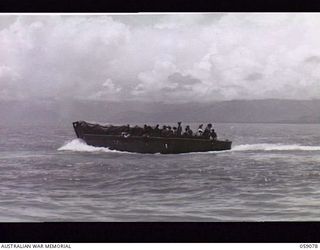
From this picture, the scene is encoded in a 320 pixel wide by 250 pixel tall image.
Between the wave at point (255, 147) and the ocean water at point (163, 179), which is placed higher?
the wave at point (255, 147)

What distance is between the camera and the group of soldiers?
127 inches

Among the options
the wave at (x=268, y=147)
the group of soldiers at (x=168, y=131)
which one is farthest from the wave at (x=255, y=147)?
the group of soldiers at (x=168, y=131)

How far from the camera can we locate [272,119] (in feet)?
10.6

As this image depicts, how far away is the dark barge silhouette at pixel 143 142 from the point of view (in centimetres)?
323

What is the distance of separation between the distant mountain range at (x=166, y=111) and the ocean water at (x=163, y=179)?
50 mm

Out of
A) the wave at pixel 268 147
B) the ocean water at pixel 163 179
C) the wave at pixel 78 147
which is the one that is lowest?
the ocean water at pixel 163 179

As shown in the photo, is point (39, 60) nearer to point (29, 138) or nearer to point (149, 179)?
point (29, 138)

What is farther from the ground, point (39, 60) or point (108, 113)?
point (39, 60)

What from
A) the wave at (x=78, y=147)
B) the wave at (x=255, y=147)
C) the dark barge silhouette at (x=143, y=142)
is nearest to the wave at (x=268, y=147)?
the wave at (x=255, y=147)

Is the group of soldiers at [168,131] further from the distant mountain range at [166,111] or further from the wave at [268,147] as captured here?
the wave at [268,147]

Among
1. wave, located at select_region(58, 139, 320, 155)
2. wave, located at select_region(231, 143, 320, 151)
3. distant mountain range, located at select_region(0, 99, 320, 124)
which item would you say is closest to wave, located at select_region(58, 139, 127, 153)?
wave, located at select_region(58, 139, 320, 155)

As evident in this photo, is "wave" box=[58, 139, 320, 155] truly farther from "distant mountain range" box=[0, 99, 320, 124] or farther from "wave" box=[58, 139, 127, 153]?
"distant mountain range" box=[0, 99, 320, 124]
